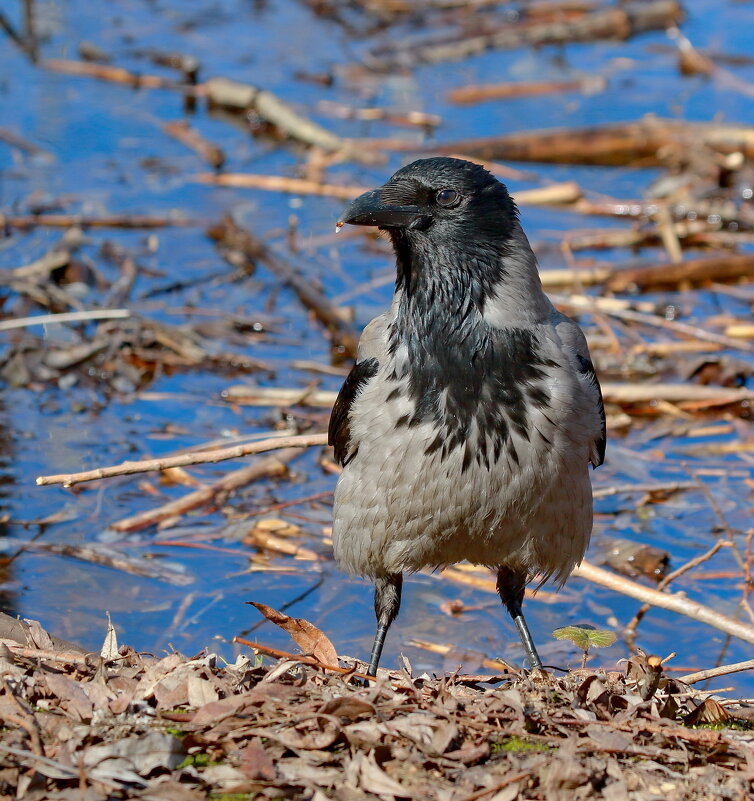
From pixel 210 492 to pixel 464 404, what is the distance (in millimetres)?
2279

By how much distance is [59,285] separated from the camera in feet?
27.2

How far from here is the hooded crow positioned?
4.46 metres

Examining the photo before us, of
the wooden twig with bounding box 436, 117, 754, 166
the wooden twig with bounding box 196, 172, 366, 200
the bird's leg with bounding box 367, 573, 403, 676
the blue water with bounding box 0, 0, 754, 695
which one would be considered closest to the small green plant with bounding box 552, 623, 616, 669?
the bird's leg with bounding box 367, 573, 403, 676

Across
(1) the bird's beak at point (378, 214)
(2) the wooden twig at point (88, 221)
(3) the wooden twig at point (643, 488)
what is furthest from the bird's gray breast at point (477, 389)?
(2) the wooden twig at point (88, 221)

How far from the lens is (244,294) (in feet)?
28.4

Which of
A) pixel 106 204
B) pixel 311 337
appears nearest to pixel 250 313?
pixel 311 337

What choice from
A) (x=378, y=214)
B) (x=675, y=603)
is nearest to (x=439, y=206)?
(x=378, y=214)

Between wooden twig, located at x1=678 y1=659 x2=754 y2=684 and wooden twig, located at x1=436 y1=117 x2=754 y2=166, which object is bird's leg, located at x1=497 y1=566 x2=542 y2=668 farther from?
wooden twig, located at x1=436 y1=117 x2=754 y2=166

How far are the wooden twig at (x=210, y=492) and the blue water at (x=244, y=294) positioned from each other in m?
0.06

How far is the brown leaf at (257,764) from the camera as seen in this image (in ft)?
10.9

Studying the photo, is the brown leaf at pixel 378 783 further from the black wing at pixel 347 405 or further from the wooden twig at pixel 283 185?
the wooden twig at pixel 283 185

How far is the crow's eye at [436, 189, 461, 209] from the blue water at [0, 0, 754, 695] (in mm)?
1893

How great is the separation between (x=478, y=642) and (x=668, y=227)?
188 inches

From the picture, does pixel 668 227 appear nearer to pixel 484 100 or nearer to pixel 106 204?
pixel 484 100
